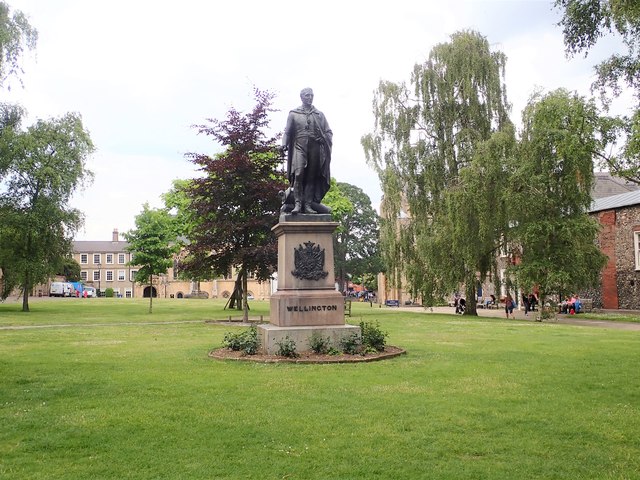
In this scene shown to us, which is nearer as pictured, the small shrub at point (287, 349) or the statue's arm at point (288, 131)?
the small shrub at point (287, 349)

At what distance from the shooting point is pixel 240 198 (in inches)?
965

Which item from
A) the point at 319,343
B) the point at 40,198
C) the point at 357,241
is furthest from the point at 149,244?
the point at 357,241

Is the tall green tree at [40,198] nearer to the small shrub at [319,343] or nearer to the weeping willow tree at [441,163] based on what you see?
the weeping willow tree at [441,163]

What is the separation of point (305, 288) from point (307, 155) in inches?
119

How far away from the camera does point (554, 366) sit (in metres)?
11.0

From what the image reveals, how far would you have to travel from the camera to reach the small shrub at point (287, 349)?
11.5m

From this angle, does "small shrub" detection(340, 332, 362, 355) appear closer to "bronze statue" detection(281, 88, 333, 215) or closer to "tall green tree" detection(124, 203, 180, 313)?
"bronze statue" detection(281, 88, 333, 215)

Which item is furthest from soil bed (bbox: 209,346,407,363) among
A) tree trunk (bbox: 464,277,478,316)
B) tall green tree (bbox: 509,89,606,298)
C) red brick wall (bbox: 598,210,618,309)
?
red brick wall (bbox: 598,210,618,309)

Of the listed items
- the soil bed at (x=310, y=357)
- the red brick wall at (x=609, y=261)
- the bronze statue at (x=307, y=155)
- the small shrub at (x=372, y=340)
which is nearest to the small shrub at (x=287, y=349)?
the soil bed at (x=310, y=357)

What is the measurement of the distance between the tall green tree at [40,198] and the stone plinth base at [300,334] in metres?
26.7

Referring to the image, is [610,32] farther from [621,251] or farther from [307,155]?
[621,251]

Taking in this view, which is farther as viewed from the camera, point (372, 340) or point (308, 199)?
point (308, 199)

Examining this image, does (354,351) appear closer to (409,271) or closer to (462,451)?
(462,451)

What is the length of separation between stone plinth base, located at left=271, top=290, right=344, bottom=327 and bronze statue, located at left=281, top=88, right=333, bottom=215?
6.37ft
